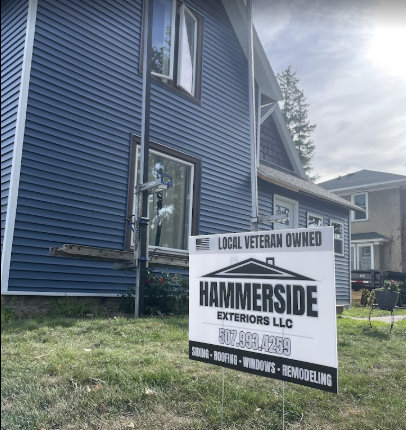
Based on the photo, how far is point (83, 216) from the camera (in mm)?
7102

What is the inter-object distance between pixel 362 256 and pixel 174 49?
18.8 meters

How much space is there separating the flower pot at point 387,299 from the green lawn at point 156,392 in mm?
4254

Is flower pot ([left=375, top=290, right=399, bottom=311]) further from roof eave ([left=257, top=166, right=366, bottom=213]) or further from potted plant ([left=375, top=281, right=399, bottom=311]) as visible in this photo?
roof eave ([left=257, top=166, right=366, bottom=213])

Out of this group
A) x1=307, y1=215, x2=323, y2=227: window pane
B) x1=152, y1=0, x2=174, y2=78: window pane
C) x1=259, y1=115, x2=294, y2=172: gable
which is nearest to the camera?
x1=152, y1=0, x2=174, y2=78: window pane

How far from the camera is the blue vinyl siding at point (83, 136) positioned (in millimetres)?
6508

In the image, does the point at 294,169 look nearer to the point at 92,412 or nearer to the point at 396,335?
the point at 396,335

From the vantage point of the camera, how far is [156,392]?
9.61 ft

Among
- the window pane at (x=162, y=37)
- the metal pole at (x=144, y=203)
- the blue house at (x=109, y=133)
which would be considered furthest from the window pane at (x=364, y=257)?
the metal pole at (x=144, y=203)

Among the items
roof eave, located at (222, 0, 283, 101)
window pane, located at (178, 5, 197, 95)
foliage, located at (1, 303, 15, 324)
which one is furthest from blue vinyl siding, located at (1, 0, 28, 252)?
roof eave, located at (222, 0, 283, 101)

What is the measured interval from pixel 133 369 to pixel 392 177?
23673 millimetres

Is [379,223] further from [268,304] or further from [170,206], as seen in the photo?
[268,304]

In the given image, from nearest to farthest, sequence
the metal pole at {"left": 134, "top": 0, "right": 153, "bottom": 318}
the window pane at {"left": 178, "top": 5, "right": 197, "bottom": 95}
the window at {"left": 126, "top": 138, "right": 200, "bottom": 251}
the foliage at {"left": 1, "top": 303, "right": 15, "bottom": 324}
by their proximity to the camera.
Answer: the foliage at {"left": 1, "top": 303, "right": 15, "bottom": 324}
the metal pole at {"left": 134, "top": 0, "right": 153, "bottom": 318}
the window at {"left": 126, "top": 138, "right": 200, "bottom": 251}
the window pane at {"left": 178, "top": 5, "right": 197, "bottom": 95}

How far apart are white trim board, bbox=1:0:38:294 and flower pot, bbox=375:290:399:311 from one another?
260 inches

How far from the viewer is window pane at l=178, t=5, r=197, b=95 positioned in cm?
924
